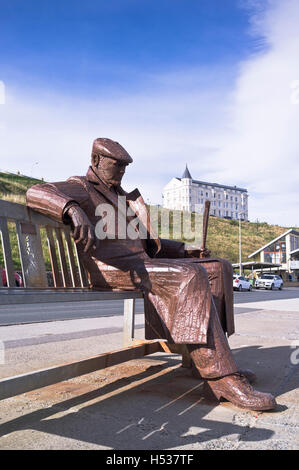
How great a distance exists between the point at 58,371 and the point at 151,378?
3.81 ft

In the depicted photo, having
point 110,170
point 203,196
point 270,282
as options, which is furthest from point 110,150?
point 203,196

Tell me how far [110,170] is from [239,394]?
5.45ft

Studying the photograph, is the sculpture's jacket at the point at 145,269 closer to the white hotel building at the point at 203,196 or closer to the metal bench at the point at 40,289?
the metal bench at the point at 40,289

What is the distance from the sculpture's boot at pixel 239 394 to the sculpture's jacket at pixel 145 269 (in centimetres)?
33

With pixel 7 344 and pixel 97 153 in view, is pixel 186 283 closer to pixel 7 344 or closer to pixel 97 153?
pixel 97 153

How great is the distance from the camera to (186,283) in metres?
2.63

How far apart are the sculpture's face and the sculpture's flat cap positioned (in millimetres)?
38

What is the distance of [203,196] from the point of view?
107 metres

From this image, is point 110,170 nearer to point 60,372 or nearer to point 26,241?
point 26,241

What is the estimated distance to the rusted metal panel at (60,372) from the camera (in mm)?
2266

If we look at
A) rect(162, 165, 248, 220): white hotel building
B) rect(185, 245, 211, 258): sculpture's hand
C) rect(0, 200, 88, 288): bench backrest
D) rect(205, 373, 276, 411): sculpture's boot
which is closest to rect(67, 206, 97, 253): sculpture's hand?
rect(0, 200, 88, 288): bench backrest

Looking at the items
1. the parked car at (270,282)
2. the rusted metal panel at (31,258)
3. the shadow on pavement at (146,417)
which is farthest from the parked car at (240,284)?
the rusted metal panel at (31,258)

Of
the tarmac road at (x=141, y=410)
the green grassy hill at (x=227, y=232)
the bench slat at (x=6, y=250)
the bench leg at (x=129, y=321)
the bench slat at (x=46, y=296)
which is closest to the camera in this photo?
the bench slat at (x=46, y=296)
